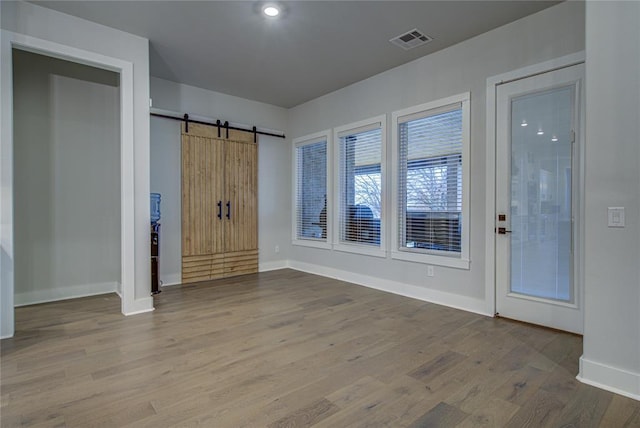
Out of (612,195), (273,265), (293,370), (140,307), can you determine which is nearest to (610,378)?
(612,195)

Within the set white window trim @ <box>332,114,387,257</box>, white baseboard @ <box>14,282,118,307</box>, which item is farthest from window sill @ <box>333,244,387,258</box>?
→ white baseboard @ <box>14,282,118,307</box>

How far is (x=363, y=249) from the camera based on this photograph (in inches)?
196

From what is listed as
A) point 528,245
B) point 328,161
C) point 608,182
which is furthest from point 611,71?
point 328,161

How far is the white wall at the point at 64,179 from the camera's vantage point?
4012 millimetres

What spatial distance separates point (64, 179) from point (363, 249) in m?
4.09

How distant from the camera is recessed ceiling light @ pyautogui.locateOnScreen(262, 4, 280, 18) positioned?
312 centimetres

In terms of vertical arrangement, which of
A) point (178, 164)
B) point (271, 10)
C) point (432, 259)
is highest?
point (271, 10)

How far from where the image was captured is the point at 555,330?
122 inches

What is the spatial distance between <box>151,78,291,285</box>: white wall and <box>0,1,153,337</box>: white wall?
1286mm

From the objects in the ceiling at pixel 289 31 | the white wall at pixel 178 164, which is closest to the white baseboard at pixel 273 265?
the white wall at pixel 178 164

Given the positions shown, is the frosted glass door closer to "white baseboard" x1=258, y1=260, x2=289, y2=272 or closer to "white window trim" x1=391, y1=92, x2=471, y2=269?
"white window trim" x1=391, y1=92, x2=471, y2=269

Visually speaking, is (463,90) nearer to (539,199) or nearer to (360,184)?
(539,199)

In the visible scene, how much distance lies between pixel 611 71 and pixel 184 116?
495 cm

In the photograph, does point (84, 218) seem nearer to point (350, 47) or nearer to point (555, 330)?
point (350, 47)
